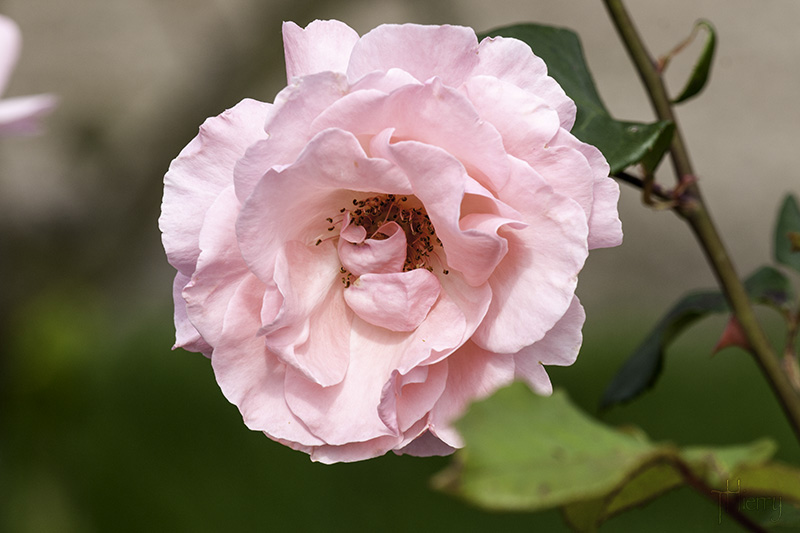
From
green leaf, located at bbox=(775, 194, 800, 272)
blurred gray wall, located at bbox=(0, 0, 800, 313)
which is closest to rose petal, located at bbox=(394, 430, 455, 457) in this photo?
green leaf, located at bbox=(775, 194, 800, 272)

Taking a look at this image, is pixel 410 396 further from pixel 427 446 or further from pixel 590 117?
pixel 590 117

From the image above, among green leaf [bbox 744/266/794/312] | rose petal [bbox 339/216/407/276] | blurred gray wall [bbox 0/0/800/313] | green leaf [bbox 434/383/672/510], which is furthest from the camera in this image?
blurred gray wall [bbox 0/0/800/313]

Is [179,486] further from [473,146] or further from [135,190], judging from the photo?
[473,146]

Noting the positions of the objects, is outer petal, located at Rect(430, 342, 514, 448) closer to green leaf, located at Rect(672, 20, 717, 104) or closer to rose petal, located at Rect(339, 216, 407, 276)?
rose petal, located at Rect(339, 216, 407, 276)

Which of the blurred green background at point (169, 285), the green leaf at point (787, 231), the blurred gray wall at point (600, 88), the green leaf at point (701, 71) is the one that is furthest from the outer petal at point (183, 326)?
the blurred gray wall at point (600, 88)

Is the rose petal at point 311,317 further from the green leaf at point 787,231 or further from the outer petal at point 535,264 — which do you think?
the green leaf at point 787,231

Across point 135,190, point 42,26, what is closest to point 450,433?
point 135,190
